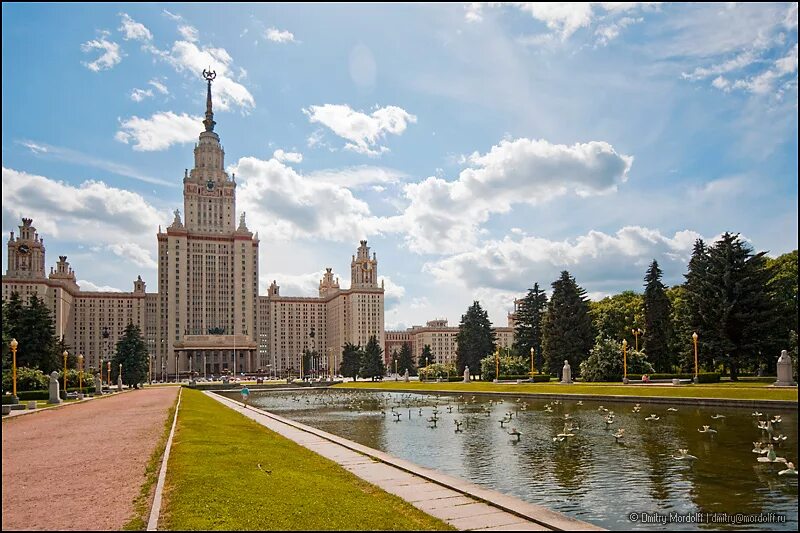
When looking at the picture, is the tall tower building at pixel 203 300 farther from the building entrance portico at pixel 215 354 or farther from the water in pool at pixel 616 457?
the water in pool at pixel 616 457

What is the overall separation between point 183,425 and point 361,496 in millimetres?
16839

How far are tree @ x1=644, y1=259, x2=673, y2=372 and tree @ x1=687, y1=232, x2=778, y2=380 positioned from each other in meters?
18.0

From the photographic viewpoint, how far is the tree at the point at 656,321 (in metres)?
75.9

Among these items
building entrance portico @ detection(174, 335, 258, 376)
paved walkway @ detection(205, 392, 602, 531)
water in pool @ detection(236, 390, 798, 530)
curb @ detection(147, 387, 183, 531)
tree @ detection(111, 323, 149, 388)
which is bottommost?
building entrance portico @ detection(174, 335, 258, 376)

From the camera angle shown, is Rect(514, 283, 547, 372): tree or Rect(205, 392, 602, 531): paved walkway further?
Rect(514, 283, 547, 372): tree

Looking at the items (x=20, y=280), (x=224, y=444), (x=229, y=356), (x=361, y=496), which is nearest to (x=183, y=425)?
(x=224, y=444)

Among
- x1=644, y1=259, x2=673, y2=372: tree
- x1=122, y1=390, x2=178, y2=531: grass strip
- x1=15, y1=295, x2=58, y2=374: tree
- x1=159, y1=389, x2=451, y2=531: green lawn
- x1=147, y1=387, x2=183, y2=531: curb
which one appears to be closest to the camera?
x1=147, y1=387, x2=183, y2=531: curb

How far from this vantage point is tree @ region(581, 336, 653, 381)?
218ft

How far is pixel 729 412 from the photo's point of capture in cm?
3200

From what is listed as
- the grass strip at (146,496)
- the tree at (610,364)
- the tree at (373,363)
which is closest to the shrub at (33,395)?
the grass strip at (146,496)

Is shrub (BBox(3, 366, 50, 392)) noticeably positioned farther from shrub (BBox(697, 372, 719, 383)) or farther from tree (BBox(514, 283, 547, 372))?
tree (BBox(514, 283, 547, 372))

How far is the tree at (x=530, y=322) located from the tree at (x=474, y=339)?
244 inches

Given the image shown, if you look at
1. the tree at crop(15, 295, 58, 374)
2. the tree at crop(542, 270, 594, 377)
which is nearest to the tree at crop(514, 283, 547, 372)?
the tree at crop(542, 270, 594, 377)

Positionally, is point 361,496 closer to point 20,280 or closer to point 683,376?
point 683,376
